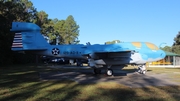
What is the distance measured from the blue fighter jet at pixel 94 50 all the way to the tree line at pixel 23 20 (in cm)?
1989

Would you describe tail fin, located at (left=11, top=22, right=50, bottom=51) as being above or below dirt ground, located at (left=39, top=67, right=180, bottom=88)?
above

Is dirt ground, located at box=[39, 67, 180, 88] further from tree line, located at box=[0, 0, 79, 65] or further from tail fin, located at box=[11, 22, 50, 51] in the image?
tree line, located at box=[0, 0, 79, 65]

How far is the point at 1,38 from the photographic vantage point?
129ft

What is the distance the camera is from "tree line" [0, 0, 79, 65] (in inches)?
1590

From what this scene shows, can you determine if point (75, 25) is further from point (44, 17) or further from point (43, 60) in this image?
point (43, 60)

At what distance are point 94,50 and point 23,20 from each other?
120 ft

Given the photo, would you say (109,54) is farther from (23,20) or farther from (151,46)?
(23,20)

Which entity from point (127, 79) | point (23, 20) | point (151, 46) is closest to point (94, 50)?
point (151, 46)

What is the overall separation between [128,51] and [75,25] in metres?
85.5

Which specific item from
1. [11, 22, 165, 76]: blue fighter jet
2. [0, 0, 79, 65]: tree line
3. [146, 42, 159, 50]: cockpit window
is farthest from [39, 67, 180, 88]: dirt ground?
[0, 0, 79, 65]: tree line

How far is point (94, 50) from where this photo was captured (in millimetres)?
19906

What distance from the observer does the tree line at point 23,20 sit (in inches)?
1590

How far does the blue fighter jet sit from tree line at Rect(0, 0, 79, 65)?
19.9 metres

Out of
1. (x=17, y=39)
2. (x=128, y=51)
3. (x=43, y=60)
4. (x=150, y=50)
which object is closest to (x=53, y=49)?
(x=17, y=39)
